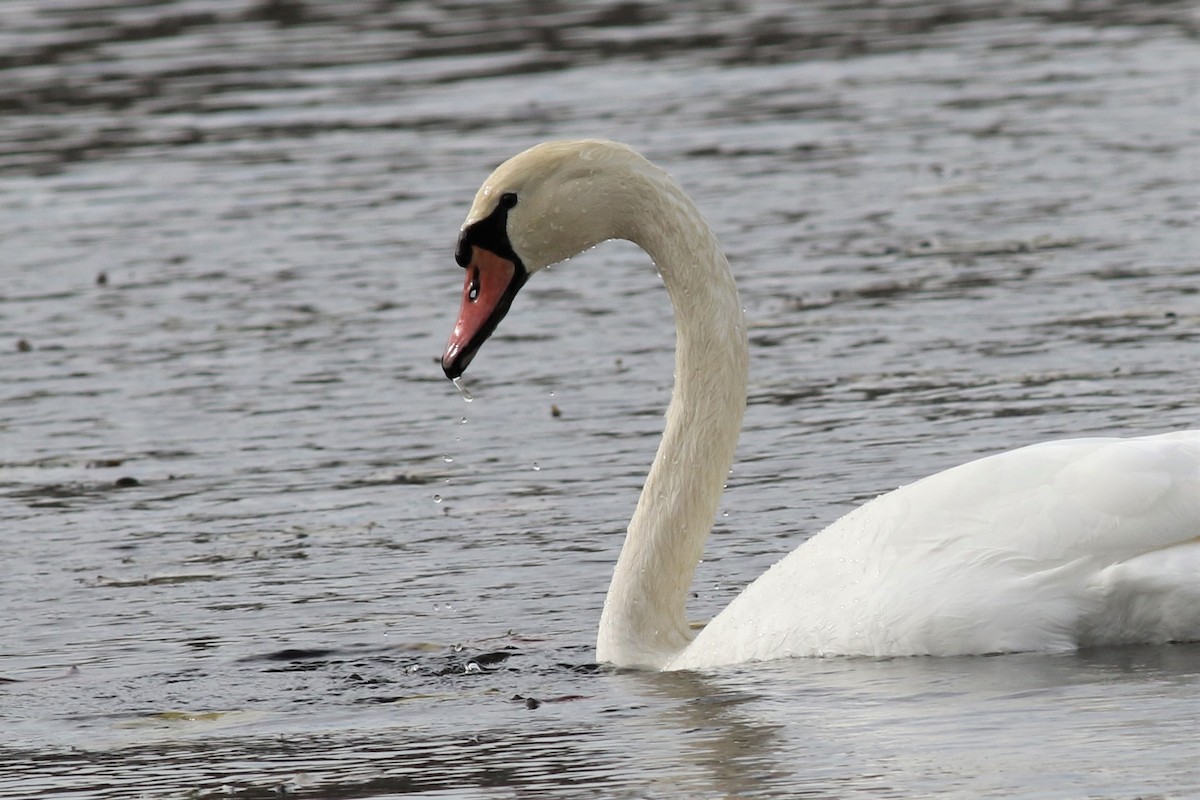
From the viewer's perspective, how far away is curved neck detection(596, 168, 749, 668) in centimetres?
737

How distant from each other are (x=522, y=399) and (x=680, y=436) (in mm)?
3762

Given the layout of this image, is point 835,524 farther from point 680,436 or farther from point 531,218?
point 531,218

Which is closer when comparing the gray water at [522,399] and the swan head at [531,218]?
the gray water at [522,399]

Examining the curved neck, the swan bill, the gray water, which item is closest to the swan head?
the swan bill

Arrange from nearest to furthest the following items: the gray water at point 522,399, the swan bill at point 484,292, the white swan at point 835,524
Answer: the gray water at point 522,399 → the white swan at point 835,524 → the swan bill at point 484,292

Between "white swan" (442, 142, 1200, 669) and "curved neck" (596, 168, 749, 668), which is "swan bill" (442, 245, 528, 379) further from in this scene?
"curved neck" (596, 168, 749, 668)

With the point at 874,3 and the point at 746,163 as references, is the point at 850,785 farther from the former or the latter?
the point at 874,3

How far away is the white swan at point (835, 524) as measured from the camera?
21.0ft

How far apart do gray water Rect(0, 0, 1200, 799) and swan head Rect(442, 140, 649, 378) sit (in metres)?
1.08

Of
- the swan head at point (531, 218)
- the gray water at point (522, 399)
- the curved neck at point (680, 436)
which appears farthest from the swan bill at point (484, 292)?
the gray water at point (522, 399)

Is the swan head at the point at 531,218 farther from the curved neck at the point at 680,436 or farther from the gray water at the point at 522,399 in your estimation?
the gray water at the point at 522,399

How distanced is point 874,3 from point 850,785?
23931mm

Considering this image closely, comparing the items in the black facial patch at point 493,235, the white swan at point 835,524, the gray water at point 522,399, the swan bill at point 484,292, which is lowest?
the gray water at point 522,399

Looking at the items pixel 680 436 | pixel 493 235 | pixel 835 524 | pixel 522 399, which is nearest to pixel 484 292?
pixel 493 235
